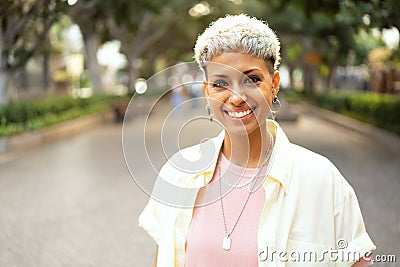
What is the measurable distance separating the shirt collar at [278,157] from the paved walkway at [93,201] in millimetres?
119

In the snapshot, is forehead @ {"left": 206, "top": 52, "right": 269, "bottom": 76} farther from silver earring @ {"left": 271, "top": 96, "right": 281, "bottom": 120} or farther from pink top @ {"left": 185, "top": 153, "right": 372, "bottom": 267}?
pink top @ {"left": 185, "top": 153, "right": 372, "bottom": 267}

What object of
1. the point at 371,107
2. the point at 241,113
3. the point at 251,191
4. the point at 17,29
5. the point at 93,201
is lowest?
the point at 371,107

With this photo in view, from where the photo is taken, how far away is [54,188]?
9492mm

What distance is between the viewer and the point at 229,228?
2209 mm

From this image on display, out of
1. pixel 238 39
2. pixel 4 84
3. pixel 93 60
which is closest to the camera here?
pixel 238 39

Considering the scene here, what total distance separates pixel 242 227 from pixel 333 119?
20.9m

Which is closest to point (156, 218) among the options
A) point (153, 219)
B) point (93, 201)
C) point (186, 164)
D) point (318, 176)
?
point (153, 219)

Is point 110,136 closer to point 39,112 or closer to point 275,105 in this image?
point 39,112

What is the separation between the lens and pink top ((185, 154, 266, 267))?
2.18 metres

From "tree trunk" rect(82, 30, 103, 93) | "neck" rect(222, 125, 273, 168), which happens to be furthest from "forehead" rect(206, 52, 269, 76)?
"tree trunk" rect(82, 30, 103, 93)

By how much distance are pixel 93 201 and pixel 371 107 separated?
522 inches

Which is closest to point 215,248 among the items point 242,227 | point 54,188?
point 242,227

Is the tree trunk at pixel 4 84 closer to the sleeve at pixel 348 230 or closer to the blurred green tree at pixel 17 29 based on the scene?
the blurred green tree at pixel 17 29

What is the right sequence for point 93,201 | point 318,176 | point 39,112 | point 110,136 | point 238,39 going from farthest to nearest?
point 110,136, point 39,112, point 93,201, point 318,176, point 238,39
